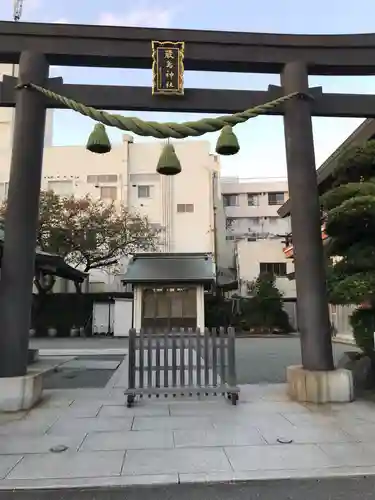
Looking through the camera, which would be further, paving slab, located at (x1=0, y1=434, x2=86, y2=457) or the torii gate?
the torii gate

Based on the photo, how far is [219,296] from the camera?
29.2 metres

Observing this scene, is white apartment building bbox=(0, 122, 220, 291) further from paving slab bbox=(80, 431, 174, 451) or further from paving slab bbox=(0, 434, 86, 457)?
paving slab bbox=(0, 434, 86, 457)

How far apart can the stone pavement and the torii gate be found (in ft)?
4.11

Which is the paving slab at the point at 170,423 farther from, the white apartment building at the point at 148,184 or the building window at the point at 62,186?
the building window at the point at 62,186

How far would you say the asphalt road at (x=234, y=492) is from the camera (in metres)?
3.89

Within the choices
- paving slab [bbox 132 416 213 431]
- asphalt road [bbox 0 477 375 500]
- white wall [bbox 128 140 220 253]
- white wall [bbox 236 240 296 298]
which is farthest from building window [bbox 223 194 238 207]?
asphalt road [bbox 0 477 375 500]

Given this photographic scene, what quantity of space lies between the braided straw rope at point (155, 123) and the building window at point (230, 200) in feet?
125

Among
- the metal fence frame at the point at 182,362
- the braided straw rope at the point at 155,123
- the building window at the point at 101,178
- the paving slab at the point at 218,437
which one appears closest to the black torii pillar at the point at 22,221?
the braided straw rope at the point at 155,123

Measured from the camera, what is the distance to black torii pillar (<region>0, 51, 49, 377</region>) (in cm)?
723

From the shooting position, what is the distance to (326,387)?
721 cm

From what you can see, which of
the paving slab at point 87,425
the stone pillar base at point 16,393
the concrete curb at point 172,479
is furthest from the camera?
the stone pillar base at point 16,393

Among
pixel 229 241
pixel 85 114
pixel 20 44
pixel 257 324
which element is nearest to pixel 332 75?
pixel 85 114

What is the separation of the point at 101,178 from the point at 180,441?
3056 cm

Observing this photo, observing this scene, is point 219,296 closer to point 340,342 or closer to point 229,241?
point 340,342
